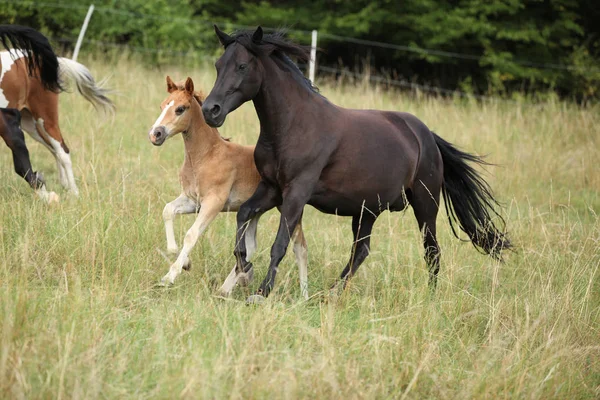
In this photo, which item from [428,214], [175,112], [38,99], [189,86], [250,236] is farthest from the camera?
[38,99]

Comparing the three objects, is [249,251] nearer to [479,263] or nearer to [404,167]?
[404,167]

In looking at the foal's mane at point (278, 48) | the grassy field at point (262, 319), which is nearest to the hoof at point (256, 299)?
the grassy field at point (262, 319)

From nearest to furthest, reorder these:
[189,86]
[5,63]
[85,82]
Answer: [189,86], [5,63], [85,82]

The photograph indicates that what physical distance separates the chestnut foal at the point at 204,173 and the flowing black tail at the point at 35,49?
2434mm

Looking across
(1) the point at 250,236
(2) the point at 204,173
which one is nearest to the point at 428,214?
(1) the point at 250,236

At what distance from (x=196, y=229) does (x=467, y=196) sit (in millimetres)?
2701

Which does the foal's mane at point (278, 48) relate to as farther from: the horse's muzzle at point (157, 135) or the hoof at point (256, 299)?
the hoof at point (256, 299)

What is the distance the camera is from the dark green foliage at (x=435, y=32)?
17.5m

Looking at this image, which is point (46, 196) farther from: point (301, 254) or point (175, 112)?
point (301, 254)

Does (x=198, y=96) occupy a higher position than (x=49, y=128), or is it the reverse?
(x=198, y=96)

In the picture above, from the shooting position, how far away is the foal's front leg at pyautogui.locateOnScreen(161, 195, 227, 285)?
5352 mm

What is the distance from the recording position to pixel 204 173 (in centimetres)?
585

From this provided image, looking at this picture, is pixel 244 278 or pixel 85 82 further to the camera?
pixel 85 82

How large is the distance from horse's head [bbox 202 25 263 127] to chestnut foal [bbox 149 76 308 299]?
621 millimetres
